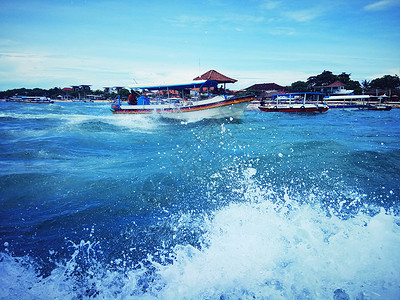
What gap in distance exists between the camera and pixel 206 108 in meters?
16.2

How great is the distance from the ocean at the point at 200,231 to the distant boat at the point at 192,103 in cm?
1086

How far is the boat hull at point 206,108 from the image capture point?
52.3 feet

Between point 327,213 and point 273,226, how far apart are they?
0.99 metres

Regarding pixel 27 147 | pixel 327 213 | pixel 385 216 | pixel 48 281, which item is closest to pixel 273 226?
pixel 327 213

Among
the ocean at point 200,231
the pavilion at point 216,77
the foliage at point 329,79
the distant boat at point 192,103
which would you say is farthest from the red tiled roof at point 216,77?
the foliage at point 329,79

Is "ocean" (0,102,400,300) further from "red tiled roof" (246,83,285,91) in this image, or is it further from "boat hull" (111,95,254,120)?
"red tiled roof" (246,83,285,91)

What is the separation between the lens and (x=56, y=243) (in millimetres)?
2889

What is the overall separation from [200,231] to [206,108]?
13.7m

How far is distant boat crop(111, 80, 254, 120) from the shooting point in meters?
16.0

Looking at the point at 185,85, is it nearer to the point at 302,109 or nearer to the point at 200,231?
the point at 200,231

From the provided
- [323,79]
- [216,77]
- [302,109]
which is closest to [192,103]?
[216,77]

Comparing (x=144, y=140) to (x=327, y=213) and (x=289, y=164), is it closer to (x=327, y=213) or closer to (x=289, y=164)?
(x=289, y=164)

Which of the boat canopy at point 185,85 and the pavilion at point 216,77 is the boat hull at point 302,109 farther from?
the boat canopy at point 185,85

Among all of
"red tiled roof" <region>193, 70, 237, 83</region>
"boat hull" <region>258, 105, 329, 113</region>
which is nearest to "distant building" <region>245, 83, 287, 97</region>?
"boat hull" <region>258, 105, 329, 113</region>
